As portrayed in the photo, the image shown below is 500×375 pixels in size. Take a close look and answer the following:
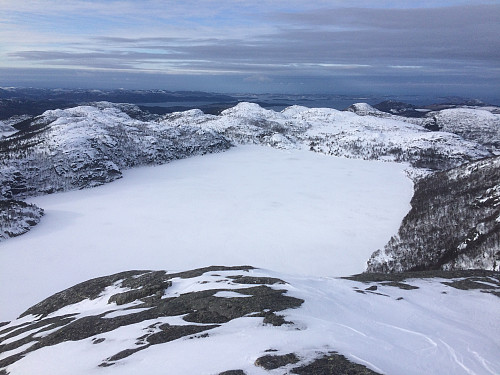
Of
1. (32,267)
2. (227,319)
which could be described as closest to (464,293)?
→ (227,319)

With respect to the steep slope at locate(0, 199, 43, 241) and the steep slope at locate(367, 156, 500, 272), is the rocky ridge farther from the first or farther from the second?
the steep slope at locate(367, 156, 500, 272)

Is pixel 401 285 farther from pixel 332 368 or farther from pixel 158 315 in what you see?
pixel 158 315

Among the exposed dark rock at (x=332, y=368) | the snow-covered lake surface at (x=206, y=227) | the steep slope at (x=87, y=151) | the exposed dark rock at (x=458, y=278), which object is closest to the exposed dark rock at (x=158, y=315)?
the exposed dark rock at (x=332, y=368)

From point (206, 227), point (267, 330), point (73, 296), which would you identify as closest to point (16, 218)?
point (206, 227)

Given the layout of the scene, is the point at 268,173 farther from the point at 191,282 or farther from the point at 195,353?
the point at 195,353

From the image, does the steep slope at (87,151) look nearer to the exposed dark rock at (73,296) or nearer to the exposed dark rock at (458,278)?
the exposed dark rock at (73,296)

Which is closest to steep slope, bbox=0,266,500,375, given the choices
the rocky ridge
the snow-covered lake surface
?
the snow-covered lake surface
